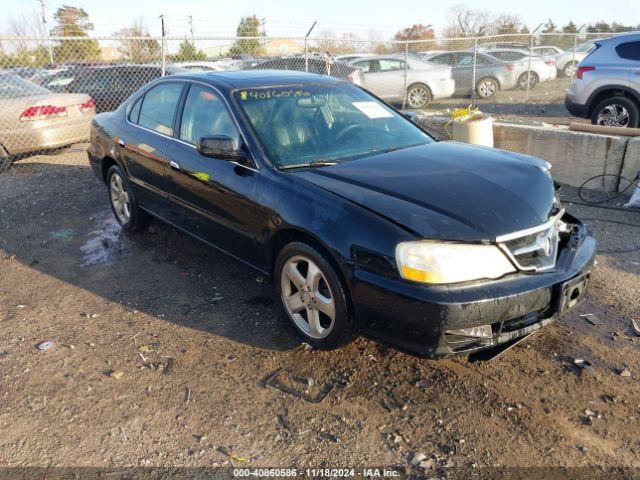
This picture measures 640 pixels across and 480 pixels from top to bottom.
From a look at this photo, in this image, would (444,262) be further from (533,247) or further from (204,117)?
(204,117)

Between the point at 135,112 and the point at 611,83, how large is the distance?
7.59 meters

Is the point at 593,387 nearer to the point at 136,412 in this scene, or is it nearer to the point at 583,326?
the point at 583,326

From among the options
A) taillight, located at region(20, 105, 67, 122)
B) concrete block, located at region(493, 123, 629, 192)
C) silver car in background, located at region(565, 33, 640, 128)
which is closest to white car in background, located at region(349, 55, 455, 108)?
silver car in background, located at region(565, 33, 640, 128)

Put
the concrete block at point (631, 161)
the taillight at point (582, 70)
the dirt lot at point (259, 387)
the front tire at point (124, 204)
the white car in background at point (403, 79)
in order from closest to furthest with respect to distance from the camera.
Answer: the dirt lot at point (259, 387) → the front tire at point (124, 204) → the concrete block at point (631, 161) → the taillight at point (582, 70) → the white car in background at point (403, 79)

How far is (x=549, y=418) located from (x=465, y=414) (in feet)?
1.39

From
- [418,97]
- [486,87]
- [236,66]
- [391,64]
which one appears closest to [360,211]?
[418,97]

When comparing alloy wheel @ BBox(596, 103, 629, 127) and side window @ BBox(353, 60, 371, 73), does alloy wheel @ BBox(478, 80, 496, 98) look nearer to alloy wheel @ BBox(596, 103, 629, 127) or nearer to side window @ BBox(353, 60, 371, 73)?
side window @ BBox(353, 60, 371, 73)

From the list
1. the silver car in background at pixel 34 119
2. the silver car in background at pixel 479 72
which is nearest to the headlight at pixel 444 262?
the silver car in background at pixel 34 119

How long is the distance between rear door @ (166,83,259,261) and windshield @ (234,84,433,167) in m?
0.21

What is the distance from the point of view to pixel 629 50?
9016mm

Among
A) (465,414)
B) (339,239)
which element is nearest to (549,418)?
(465,414)

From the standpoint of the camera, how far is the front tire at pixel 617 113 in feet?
29.3

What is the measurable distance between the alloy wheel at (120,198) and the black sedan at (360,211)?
2.58ft

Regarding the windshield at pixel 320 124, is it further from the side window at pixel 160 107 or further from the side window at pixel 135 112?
the side window at pixel 135 112
